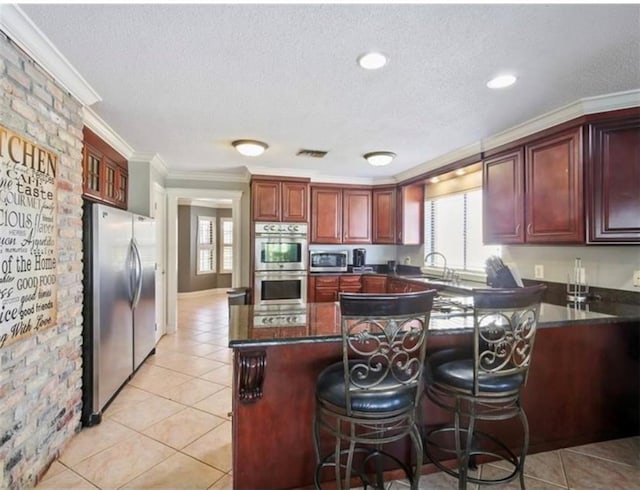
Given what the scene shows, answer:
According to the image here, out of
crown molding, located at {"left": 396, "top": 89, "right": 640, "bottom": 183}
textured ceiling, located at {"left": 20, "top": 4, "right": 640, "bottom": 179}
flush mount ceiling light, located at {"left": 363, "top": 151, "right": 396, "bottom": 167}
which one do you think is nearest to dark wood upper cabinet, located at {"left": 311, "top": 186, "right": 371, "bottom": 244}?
flush mount ceiling light, located at {"left": 363, "top": 151, "right": 396, "bottom": 167}

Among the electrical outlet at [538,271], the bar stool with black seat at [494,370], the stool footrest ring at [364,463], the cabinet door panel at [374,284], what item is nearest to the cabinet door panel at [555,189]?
the electrical outlet at [538,271]

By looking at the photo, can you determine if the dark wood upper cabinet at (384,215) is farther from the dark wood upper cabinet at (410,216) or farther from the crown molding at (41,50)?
the crown molding at (41,50)

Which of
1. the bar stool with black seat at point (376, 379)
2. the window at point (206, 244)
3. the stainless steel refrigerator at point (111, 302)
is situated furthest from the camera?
the window at point (206, 244)

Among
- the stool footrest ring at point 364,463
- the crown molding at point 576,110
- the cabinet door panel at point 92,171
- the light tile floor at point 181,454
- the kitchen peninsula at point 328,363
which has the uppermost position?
the crown molding at point 576,110

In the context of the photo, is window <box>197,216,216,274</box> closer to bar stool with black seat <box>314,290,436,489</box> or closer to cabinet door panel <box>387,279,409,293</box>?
cabinet door panel <box>387,279,409,293</box>

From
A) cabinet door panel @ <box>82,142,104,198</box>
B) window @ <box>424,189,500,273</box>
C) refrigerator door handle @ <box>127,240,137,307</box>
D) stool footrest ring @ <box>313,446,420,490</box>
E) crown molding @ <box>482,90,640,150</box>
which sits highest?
crown molding @ <box>482,90,640,150</box>

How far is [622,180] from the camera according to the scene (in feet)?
7.94

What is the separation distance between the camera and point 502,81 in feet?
7.36

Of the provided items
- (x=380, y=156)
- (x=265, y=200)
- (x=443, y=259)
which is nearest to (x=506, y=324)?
(x=380, y=156)

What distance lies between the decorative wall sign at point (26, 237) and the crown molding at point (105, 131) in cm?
94

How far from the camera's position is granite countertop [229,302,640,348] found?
63.3 inches

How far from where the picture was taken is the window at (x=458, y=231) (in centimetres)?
420

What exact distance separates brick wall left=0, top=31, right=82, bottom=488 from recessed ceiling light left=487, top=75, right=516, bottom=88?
108 inches

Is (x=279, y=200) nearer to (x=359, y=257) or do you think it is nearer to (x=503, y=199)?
(x=359, y=257)
